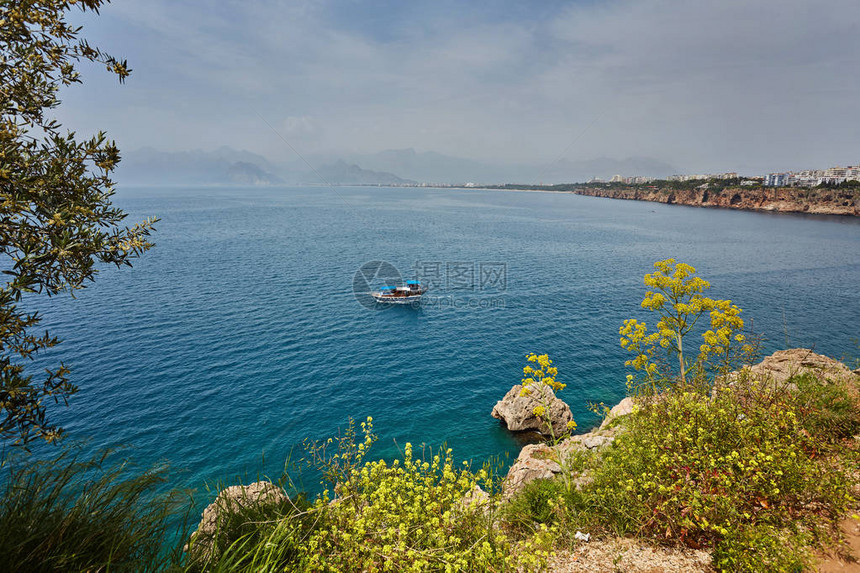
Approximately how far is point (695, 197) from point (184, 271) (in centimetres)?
21816

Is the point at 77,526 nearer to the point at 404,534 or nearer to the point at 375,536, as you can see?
the point at 375,536

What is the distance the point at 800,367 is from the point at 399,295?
36.6m

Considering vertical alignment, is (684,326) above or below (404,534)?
above

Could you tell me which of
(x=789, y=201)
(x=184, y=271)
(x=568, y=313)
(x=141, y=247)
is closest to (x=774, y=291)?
(x=568, y=313)

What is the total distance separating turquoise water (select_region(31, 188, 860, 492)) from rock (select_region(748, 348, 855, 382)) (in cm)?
968

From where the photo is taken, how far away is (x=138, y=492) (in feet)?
18.2

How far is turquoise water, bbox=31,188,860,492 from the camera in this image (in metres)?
24.3

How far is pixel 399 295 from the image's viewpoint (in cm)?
4691

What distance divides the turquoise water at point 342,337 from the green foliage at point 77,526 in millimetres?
14635

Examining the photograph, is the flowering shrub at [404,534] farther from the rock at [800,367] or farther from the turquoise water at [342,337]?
the turquoise water at [342,337]

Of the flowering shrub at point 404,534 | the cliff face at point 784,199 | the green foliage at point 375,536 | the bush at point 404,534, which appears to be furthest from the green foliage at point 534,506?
the cliff face at point 784,199

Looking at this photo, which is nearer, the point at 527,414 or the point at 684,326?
the point at 684,326

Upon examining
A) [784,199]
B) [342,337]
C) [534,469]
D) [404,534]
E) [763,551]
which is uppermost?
[784,199]

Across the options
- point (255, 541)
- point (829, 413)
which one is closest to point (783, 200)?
point (829, 413)
